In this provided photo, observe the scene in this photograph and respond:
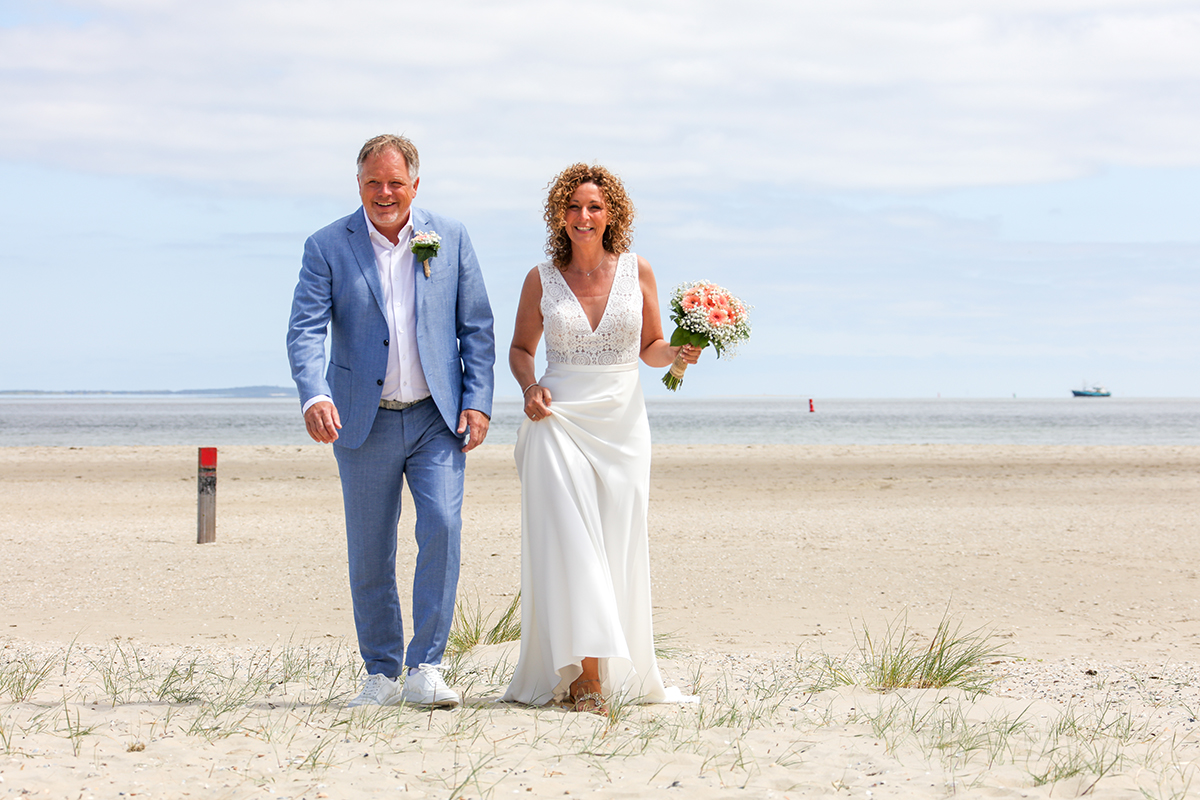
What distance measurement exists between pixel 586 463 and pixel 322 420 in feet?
3.90

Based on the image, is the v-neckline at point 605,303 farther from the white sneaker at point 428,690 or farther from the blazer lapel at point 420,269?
the white sneaker at point 428,690

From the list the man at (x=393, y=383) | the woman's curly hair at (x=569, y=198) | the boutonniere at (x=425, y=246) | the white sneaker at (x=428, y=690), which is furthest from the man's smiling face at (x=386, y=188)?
the white sneaker at (x=428, y=690)

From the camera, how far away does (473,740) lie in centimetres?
405

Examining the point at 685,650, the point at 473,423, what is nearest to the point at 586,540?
the point at 473,423

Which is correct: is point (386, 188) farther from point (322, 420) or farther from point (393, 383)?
point (322, 420)

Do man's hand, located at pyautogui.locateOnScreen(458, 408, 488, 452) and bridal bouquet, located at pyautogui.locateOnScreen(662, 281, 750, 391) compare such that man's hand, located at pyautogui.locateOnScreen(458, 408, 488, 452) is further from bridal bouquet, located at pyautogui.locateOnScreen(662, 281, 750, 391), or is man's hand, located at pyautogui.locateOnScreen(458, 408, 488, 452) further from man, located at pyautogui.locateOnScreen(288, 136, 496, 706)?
bridal bouquet, located at pyautogui.locateOnScreen(662, 281, 750, 391)

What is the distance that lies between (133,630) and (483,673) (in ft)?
11.2

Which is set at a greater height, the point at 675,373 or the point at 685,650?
the point at 675,373

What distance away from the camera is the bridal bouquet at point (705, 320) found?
4871 millimetres

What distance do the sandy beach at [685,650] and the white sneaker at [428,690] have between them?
0.06 metres

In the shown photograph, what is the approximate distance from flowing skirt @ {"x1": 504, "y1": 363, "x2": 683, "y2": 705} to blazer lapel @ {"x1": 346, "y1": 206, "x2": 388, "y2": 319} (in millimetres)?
870

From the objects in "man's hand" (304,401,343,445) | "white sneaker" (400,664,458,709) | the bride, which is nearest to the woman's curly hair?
the bride

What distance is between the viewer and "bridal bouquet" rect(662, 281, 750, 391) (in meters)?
4.87

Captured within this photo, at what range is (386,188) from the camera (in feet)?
15.1
